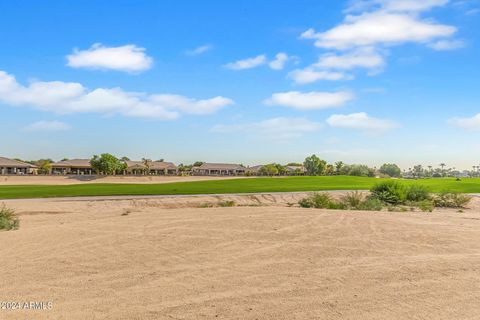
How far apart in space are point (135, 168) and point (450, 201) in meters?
107

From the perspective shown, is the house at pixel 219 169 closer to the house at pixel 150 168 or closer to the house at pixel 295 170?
the house at pixel 150 168

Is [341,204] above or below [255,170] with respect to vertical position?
below

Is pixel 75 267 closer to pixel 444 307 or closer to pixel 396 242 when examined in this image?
pixel 444 307

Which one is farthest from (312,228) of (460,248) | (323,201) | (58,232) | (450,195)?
(450,195)

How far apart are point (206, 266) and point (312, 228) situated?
577cm

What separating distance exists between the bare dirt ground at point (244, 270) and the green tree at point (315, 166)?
133 metres

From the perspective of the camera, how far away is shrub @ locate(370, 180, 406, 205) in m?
29.3

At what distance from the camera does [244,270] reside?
8.88 m

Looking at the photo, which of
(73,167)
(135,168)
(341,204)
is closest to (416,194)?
(341,204)

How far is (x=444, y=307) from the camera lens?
22.2 feet

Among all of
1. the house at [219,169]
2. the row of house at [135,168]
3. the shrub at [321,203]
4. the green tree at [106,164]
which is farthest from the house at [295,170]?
the shrub at [321,203]

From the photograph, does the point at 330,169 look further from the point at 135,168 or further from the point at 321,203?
the point at 321,203

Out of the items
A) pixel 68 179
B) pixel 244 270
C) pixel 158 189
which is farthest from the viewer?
pixel 68 179

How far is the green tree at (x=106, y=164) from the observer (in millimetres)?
106812
